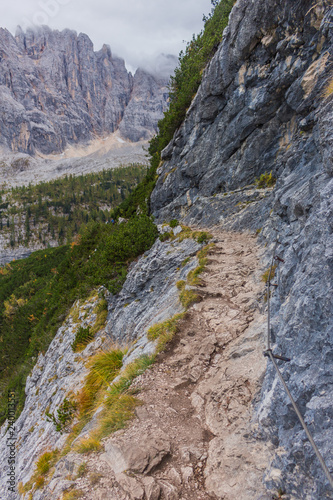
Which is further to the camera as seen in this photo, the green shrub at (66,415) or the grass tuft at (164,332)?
the green shrub at (66,415)

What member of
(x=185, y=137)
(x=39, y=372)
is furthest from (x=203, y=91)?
(x=39, y=372)

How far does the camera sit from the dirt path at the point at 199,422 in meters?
3.44

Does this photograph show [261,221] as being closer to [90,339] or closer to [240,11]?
[90,339]

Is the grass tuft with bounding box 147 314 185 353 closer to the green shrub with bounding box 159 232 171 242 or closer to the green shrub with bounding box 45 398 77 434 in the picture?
the green shrub with bounding box 45 398 77 434

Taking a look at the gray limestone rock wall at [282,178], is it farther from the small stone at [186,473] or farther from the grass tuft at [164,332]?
the grass tuft at [164,332]

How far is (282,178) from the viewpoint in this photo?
851 centimetres

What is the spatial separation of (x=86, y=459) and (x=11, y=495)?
6594 mm

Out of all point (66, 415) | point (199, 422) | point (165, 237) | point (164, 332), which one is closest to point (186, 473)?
point (199, 422)

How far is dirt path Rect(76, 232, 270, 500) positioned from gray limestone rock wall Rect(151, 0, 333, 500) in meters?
0.59

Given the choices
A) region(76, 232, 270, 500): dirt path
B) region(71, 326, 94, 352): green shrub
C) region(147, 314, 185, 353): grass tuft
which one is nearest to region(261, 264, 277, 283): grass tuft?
region(76, 232, 270, 500): dirt path

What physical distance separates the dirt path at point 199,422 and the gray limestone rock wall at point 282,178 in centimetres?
59

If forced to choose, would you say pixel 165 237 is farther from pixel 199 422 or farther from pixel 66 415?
pixel 199 422

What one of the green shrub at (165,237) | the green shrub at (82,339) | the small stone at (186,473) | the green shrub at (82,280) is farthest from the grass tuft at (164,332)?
the green shrub at (165,237)

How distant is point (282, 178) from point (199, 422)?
25.0 ft
